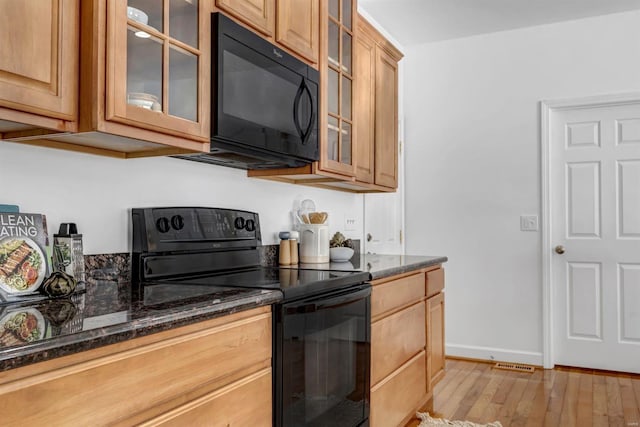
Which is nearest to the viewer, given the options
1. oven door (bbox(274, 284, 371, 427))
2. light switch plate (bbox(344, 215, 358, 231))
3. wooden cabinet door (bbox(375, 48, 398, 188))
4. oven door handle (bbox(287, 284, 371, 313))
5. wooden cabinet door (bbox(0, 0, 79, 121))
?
wooden cabinet door (bbox(0, 0, 79, 121))

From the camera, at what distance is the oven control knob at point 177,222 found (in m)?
1.87

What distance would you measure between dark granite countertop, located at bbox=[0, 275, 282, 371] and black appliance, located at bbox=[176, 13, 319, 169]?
59 cm

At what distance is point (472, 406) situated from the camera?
3.01m

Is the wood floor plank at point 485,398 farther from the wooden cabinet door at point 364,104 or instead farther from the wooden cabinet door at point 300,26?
the wooden cabinet door at point 300,26

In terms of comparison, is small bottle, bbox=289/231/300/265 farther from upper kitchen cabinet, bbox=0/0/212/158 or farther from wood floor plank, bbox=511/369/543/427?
wood floor plank, bbox=511/369/543/427

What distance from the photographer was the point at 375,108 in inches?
120

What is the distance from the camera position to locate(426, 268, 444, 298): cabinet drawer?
292 centimetres

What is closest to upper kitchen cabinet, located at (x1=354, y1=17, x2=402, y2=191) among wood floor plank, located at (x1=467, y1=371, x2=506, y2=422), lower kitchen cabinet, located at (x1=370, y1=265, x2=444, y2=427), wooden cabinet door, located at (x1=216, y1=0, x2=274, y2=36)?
lower kitchen cabinet, located at (x1=370, y1=265, x2=444, y2=427)

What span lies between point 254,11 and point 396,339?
1558 mm

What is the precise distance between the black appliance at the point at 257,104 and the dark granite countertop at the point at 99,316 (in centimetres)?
59

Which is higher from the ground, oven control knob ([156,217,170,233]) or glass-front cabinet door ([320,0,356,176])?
glass-front cabinet door ([320,0,356,176])

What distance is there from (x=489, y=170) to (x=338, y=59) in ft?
6.46

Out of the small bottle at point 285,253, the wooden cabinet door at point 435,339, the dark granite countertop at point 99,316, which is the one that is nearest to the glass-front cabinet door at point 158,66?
Answer: the dark granite countertop at point 99,316

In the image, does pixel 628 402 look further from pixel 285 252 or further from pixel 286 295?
pixel 286 295
